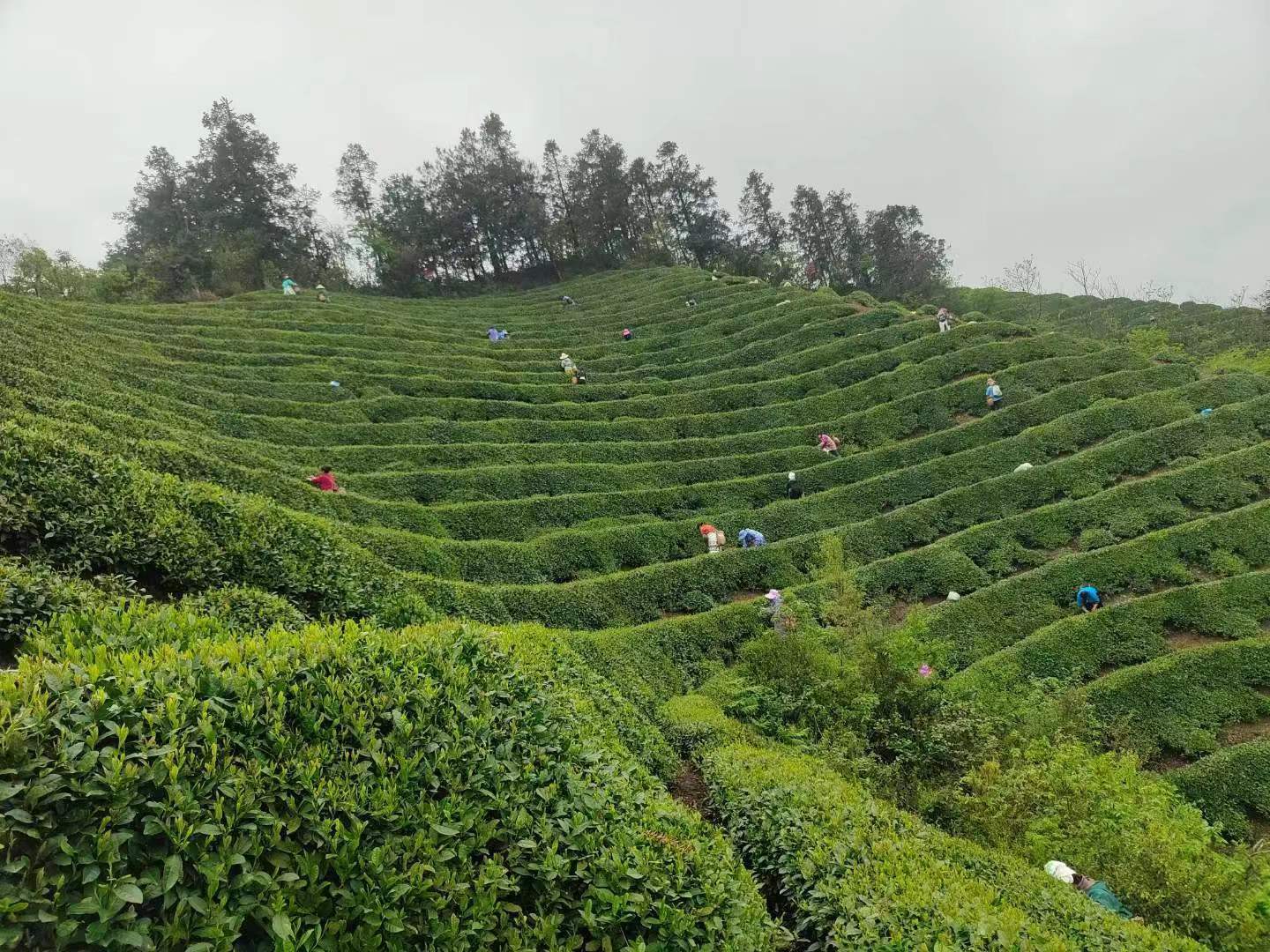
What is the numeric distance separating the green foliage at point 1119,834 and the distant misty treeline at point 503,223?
160 feet

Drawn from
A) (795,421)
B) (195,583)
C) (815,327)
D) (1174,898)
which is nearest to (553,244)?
(815,327)

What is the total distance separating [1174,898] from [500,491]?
1628 centimetres

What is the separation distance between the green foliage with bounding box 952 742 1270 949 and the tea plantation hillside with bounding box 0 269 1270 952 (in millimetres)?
49

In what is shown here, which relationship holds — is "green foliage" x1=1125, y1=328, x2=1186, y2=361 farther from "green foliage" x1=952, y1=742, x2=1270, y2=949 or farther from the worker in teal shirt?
the worker in teal shirt

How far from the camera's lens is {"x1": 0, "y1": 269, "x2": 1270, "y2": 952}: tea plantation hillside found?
3537mm

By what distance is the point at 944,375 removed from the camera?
26.5 meters

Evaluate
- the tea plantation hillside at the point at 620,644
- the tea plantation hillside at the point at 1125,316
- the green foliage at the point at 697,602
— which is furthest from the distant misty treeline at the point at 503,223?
the green foliage at the point at 697,602

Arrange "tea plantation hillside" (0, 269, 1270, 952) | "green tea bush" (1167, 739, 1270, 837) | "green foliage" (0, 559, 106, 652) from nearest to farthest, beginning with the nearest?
1. "tea plantation hillside" (0, 269, 1270, 952)
2. "green foliage" (0, 559, 106, 652)
3. "green tea bush" (1167, 739, 1270, 837)

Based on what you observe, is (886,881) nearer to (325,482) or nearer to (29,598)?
(29,598)

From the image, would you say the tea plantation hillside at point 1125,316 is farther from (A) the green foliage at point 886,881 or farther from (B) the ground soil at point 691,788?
(A) the green foliage at point 886,881

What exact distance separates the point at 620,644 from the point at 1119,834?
882 centimetres

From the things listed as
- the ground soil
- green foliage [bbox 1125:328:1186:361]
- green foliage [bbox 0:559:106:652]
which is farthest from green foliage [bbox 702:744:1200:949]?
green foliage [bbox 1125:328:1186:361]

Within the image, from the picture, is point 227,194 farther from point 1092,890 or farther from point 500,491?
point 1092,890

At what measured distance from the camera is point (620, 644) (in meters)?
14.1
